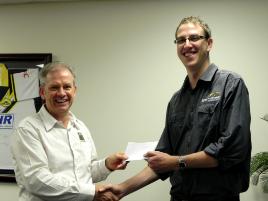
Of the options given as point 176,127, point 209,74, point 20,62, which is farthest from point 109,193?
point 20,62

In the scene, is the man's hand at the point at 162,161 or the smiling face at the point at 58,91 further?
the smiling face at the point at 58,91

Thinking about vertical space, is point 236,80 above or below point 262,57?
below

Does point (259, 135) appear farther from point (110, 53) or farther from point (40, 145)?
point (40, 145)

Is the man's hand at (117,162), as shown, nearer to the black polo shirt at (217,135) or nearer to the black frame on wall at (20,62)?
the black polo shirt at (217,135)

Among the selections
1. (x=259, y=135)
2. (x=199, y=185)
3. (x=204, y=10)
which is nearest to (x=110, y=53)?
(x=204, y=10)

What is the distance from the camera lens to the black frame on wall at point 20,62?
3246 millimetres

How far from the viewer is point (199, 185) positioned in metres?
1.75

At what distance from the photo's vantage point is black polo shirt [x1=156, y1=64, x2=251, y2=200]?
1.67 m

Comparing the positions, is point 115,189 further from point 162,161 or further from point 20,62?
point 20,62

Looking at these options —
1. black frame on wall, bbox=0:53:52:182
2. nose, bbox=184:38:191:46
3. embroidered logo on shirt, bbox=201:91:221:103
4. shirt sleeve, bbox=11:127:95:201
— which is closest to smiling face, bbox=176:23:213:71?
nose, bbox=184:38:191:46

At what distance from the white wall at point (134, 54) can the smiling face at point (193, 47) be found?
1.12 meters

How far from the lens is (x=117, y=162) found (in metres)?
2.16

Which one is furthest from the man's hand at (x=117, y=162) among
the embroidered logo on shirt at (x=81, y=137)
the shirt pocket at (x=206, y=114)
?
the shirt pocket at (x=206, y=114)

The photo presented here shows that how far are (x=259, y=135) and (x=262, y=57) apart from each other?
668mm
